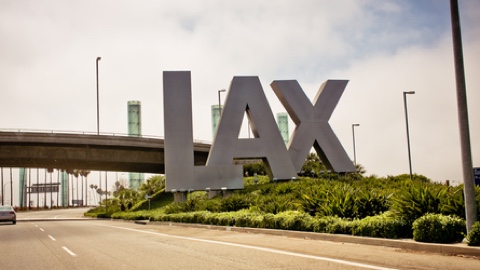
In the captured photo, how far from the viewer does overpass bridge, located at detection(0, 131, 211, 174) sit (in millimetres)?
41906

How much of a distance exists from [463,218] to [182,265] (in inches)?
277

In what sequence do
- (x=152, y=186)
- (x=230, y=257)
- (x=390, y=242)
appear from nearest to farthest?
Result: (x=230, y=257)
(x=390, y=242)
(x=152, y=186)

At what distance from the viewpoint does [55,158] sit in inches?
1763

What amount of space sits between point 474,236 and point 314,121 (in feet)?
87.1

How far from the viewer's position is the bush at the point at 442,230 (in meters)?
11.4

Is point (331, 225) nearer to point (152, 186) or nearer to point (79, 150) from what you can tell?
point (79, 150)

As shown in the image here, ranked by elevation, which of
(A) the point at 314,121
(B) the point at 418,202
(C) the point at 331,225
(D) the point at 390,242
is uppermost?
(A) the point at 314,121

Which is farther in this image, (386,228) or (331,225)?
(331,225)

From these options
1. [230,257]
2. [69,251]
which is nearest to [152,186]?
[69,251]

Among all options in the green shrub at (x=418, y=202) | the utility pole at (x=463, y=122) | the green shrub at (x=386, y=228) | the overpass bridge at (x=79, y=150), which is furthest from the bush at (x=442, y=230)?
the overpass bridge at (x=79, y=150)

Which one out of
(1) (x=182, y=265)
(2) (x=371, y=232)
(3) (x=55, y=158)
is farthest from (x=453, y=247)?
(3) (x=55, y=158)

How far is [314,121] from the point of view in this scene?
36.8 meters

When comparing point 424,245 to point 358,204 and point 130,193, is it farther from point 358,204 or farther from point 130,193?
point 130,193

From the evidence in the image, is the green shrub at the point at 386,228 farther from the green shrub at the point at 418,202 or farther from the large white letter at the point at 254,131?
the large white letter at the point at 254,131
